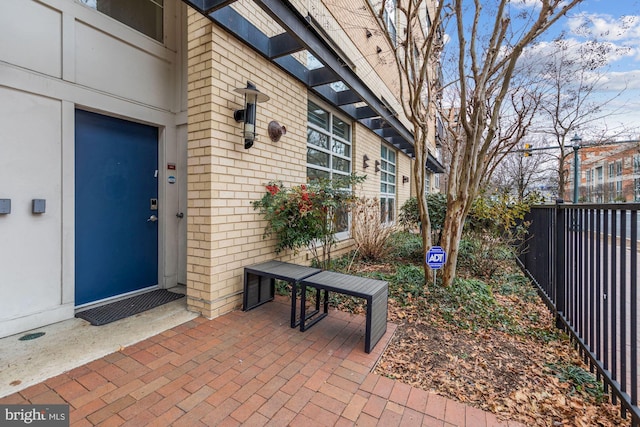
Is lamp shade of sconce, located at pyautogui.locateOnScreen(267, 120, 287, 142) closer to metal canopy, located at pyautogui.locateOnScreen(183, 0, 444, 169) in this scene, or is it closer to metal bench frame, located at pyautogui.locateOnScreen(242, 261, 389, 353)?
metal canopy, located at pyautogui.locateOnScreen(183, 0, 444, 169)

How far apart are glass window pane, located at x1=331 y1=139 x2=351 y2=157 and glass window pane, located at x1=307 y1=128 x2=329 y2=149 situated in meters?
0.28

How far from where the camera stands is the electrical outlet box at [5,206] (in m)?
2.57

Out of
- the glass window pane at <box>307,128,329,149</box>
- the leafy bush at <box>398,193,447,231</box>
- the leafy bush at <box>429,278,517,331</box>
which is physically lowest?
the leafy bush at <box>429,278,517,331</box>

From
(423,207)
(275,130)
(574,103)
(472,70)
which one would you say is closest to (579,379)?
(423,207)

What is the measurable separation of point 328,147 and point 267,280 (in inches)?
125

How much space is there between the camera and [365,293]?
268 centimetres

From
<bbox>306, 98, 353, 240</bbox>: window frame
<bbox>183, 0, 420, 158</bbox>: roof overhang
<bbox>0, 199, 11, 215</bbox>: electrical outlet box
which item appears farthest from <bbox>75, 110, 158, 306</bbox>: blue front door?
<bbox>306, 98, 353, 240</bbox>: window frame

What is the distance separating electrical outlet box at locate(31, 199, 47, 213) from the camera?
277 centimetres

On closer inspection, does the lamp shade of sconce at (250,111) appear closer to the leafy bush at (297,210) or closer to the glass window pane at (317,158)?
the leafy bush at (297,210)

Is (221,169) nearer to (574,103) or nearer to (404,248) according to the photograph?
(404,248)

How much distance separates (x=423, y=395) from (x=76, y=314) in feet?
11.5

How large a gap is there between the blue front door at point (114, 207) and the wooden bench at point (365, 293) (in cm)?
235

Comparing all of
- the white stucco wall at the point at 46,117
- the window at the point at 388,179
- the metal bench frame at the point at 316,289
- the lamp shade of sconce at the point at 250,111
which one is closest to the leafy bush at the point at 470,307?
the metal bench frame at the point at 316,289

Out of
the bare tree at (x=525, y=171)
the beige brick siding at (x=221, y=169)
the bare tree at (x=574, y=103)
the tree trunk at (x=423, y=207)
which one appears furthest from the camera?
the bare tree at (x=525, y=171)
